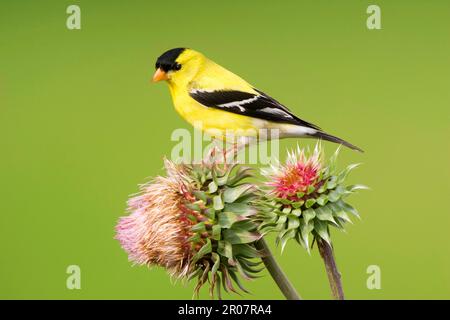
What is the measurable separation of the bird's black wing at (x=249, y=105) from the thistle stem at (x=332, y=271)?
3.45 ft

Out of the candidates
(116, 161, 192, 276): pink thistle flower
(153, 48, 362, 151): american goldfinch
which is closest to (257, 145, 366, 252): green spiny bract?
(116, 161, 192, 276): pink thistle flower

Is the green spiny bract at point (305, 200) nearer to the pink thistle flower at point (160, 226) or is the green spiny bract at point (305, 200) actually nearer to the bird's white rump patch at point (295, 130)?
the pink thistle flower at point (160, 226)

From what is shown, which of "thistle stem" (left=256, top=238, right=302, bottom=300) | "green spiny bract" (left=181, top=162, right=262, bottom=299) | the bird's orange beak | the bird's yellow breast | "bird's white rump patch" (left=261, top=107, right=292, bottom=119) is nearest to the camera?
"thistle stem" (left=256, top=238, right=302, bottom=300)

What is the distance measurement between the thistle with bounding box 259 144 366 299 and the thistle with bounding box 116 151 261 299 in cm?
11

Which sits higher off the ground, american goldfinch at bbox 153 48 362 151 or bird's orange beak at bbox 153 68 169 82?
bird's orange beak at bbox 153 68 169 82

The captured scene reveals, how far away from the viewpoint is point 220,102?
3889 mm

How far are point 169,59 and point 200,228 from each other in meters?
1.61

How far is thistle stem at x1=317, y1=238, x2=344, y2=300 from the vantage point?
260 cm

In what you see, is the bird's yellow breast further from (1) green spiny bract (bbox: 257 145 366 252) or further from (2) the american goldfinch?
(1) green spiny bract (bbox: 257 145 366 252)

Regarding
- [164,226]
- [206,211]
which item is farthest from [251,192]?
[164,226]

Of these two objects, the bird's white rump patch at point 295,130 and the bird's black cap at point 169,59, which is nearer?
the bird's white rump patch at point 295,130

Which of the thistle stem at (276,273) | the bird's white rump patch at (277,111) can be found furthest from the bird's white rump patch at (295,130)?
the thistle stem at (276,273)

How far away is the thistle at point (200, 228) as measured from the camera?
9.30 feet

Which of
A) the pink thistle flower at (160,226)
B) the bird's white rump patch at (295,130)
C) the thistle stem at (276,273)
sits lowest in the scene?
the thistle stem at (276,273)
